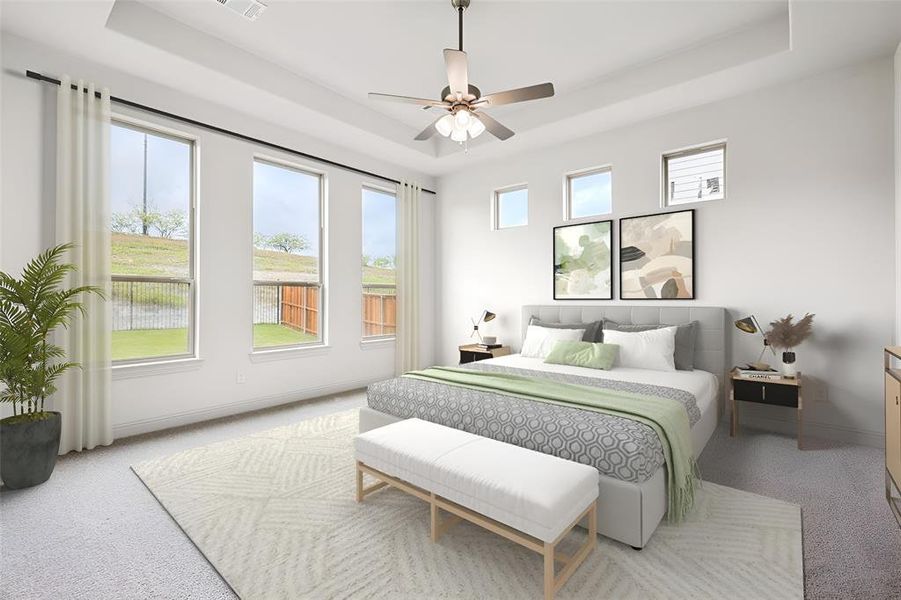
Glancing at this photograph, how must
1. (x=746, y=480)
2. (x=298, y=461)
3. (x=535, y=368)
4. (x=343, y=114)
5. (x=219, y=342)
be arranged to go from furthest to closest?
(x=343, y=114) < (x=219, y=342) < (x=535, y=368) < (x=298, y=461) < (x=746, y=480)

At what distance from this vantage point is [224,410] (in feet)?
13.6

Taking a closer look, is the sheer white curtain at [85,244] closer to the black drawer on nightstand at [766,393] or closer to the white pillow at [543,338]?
the white pillow at [543,338]

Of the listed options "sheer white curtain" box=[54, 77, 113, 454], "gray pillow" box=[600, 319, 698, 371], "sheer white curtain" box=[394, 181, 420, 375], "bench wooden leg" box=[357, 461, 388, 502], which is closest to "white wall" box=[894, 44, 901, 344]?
"gray pillow" box=[600, 319, 698, 371]

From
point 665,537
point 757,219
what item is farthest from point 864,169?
point 665,537

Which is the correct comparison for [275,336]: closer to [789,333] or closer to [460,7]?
[460,7]

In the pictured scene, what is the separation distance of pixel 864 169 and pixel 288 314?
17.4 feet

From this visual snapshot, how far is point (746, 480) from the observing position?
2.73 m

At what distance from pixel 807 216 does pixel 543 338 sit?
7.91 feet

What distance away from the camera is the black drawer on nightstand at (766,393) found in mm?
3260

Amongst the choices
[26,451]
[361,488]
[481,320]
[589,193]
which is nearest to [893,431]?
[361,488]

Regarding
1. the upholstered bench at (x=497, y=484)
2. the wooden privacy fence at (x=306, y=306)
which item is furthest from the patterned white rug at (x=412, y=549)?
the wooden privacy fence at (x=306, y=306)

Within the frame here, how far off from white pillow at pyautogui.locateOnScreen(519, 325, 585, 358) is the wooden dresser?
2.18 metres

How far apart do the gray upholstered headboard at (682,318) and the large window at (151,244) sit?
3.74 meters

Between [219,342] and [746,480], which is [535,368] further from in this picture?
[219,342]
